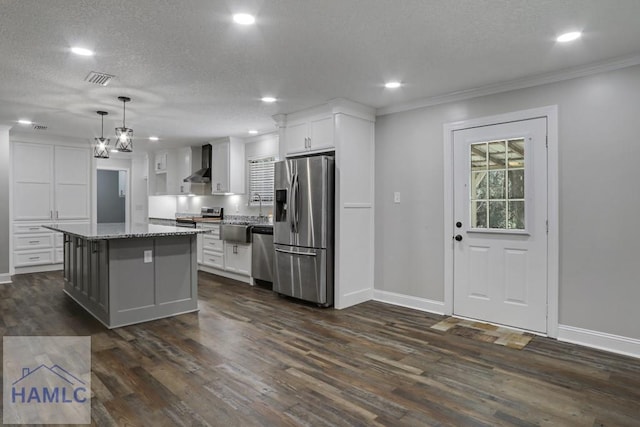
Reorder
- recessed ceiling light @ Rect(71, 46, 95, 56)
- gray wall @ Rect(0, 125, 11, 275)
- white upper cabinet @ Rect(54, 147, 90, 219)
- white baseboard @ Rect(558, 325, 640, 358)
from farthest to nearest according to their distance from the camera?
white upper cabinet @ Rect(54, 147, 90, 219)
gray wall @ Rect(0, 125, 11, 275)
white baseboard @ Rect(558, 325, 640, 358)
recessed ceiling light @ Rect(71, 46, 95, 56)

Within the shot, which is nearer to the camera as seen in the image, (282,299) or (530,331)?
(530,331)

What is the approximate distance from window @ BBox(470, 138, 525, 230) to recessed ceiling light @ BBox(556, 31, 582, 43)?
1.03 meters

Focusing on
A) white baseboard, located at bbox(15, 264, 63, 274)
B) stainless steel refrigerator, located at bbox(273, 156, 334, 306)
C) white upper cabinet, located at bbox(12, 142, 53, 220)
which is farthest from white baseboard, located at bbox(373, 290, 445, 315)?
white upper cabinet, located at bbox(12, 142, 53, 220)

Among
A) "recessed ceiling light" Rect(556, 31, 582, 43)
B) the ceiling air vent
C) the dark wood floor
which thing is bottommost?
the dark wood floor

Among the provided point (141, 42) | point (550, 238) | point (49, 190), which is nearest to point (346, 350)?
point (550, 238)

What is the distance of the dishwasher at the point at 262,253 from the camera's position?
5359 mm

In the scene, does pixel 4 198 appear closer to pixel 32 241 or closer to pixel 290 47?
pixel 32 241

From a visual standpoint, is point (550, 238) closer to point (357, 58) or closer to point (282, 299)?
point (357, 58)

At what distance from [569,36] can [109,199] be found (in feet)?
34.6

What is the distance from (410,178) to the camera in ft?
14.4

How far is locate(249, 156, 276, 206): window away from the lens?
6.34 metres

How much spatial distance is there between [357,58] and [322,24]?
65 centimetres

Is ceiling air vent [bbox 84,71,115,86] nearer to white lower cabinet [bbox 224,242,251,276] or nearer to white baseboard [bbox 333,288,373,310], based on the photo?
white lower cabinet [bbox 224,242,251,276]

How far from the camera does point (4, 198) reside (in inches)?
225
